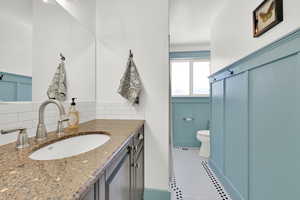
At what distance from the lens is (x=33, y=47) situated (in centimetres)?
94

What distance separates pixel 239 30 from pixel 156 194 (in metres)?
1.92

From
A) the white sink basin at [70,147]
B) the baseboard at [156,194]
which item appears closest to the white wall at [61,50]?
the white sink basin at [70,147]

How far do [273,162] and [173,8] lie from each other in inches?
81.6

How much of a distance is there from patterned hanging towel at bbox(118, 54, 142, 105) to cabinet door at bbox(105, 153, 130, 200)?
0.71 meters

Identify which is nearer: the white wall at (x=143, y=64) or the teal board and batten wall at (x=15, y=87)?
the teal board and batten wall at (x=15, y=87)

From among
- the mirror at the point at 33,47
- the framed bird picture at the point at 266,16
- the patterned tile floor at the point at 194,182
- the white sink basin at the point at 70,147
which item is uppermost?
the framed bird picture at the point at 266,16

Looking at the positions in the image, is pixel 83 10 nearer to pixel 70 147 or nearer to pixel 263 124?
pixel 70 147

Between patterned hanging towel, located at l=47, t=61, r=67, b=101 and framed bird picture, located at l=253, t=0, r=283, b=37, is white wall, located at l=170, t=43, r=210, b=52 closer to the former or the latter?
framed bird picture, located at l=253, t=0, r=283, b=37

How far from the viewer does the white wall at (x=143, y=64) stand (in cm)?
168

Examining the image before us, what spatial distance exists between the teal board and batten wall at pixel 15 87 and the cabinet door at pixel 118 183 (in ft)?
2.24

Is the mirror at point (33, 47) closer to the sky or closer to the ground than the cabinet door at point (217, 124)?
closer to the sky

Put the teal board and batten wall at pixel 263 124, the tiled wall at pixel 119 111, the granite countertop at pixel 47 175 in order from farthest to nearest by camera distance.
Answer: the tiled wall at pixel 119 111
the teal board and batten wall at pixel 263 124
the granite countertop at pixel 47 175

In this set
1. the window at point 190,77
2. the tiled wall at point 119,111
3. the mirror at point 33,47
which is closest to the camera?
the mirror at point 33,47

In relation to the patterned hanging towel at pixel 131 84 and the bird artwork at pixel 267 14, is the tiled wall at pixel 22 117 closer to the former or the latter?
the patterned hanging towel at pixel 131 84
